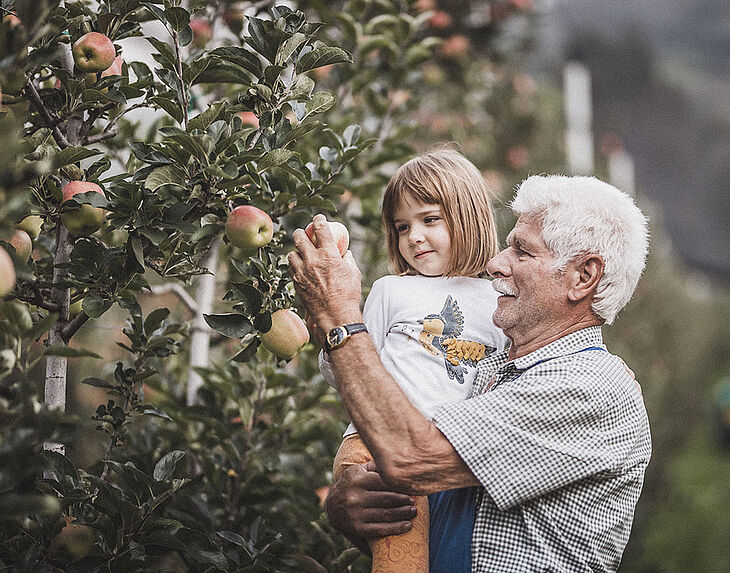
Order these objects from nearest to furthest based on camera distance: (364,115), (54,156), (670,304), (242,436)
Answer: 1. (54,156)
2. (242,436)
3. (364,115)
4. (670,304)

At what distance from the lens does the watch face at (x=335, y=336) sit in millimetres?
1469

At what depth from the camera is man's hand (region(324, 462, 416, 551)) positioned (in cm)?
155

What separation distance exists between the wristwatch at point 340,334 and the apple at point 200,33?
1.09 m

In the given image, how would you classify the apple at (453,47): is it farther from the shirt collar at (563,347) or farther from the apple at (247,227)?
the apple at (247,227)

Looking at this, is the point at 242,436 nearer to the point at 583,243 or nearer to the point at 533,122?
the point at 583,243

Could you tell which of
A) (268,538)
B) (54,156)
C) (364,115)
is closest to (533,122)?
(364,115)

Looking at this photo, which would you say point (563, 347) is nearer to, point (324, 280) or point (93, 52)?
point (324, 280)

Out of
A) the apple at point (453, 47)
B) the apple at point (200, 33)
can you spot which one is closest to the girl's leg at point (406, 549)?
the apple at point (200, 33)

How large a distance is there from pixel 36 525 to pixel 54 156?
25.0 inches

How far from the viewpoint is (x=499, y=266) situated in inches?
67.3

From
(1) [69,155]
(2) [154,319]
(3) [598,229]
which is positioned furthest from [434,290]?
(1) [69,155]

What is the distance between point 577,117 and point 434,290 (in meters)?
6.05

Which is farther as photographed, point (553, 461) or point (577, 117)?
point (577, 117)

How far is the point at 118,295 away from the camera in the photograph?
141cm
